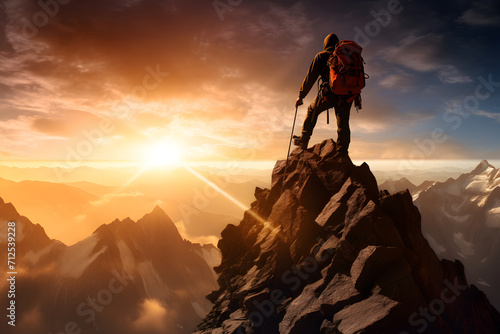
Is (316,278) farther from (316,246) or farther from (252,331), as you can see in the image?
(252,331)

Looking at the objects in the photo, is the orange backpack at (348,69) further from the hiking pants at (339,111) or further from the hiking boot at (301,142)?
the hiking boot at (301,142)

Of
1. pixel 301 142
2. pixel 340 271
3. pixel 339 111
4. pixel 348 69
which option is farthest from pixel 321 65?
pixel 340 271

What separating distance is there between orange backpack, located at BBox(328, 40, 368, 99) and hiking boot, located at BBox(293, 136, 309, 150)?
18.6 ft

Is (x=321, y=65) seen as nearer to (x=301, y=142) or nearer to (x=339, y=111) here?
(x=339, y=111)

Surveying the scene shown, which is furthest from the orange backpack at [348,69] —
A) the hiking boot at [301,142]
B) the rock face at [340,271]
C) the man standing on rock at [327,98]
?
the hiking boot at [301,142]

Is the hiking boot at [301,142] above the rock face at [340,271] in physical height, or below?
above

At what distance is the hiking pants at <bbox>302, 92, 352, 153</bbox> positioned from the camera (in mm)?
17547

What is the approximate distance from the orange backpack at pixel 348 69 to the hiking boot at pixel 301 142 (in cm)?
566

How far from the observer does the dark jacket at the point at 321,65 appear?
17.2m

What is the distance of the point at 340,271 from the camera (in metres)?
13.9

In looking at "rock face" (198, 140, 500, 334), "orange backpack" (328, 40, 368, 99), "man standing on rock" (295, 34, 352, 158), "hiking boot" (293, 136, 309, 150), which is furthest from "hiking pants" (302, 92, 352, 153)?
"orange backpack" (328, 40, 368, 99)

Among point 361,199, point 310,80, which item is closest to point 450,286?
point 361,199

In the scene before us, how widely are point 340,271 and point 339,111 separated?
10.3 metres

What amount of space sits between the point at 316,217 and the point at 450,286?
7.73 meters
